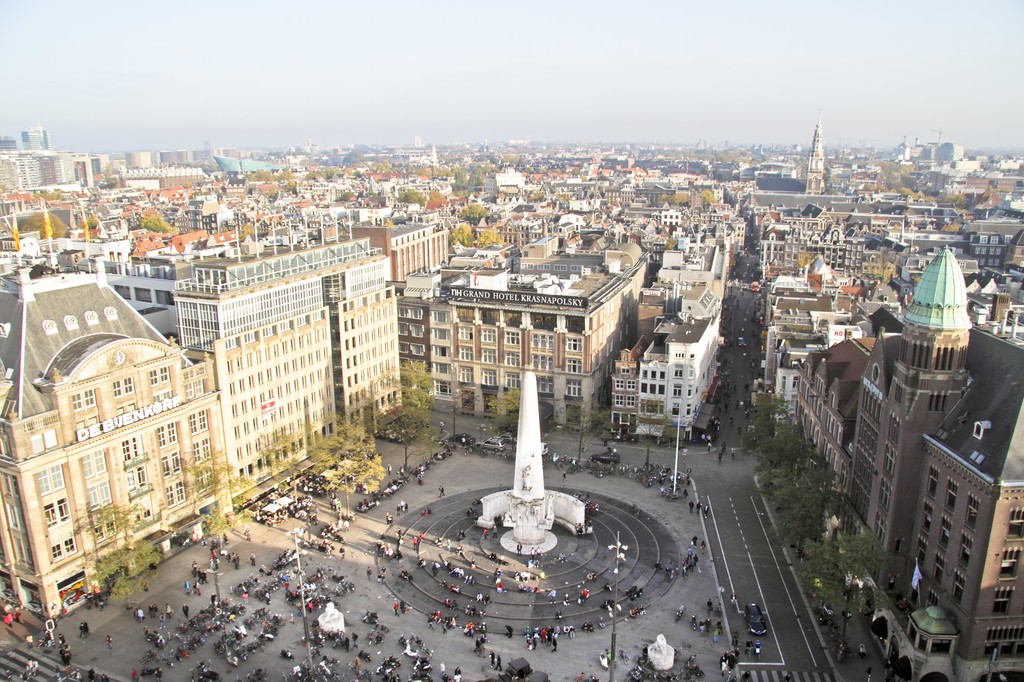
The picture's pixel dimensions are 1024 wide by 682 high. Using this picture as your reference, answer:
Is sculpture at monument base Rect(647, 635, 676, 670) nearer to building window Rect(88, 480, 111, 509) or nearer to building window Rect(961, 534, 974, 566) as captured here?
building window Rect(961, 534, 974, 566)

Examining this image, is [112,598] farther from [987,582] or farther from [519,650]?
[987,582]

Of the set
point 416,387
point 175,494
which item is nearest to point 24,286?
point 175,494

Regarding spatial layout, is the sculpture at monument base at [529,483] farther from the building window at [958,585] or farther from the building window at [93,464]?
the building window at [93,464]

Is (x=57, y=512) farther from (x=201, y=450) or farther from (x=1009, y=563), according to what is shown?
(x=1009, y=563)

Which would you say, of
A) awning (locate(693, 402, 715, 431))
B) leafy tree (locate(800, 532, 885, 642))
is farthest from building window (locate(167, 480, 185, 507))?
awning (locate(693, 402, 715, 431))

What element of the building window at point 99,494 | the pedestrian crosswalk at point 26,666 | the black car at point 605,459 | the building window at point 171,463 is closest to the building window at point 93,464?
the building window at point 99,494
